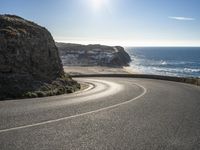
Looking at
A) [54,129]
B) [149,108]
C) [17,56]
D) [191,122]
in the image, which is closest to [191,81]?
[17,56]

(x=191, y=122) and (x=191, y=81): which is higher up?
(x=191, y=122)

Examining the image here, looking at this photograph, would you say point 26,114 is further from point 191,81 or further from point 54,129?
point 191,81

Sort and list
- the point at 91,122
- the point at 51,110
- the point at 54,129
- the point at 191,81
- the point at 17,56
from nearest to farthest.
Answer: the point at 54,129 → the point at 91,122 → the point at 51,110 → the point at 17,56 → the point at 191,81

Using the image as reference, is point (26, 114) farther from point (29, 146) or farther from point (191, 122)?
point (191, 122)

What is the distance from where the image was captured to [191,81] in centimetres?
3847

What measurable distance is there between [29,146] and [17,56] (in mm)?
17213

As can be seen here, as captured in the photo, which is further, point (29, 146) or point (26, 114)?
point (26, 114)

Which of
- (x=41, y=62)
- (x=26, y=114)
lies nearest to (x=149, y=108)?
(x=26, y=114)

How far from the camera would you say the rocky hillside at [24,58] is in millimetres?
21156

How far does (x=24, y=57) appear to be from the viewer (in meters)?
24.7

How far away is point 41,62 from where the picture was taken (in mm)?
26812

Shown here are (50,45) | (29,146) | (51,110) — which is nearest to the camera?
(29,146)

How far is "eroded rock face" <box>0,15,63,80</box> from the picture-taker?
905 inches

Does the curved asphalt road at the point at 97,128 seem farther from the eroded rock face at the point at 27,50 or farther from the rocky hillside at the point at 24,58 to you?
the eroded rock face at the point at 27,50
